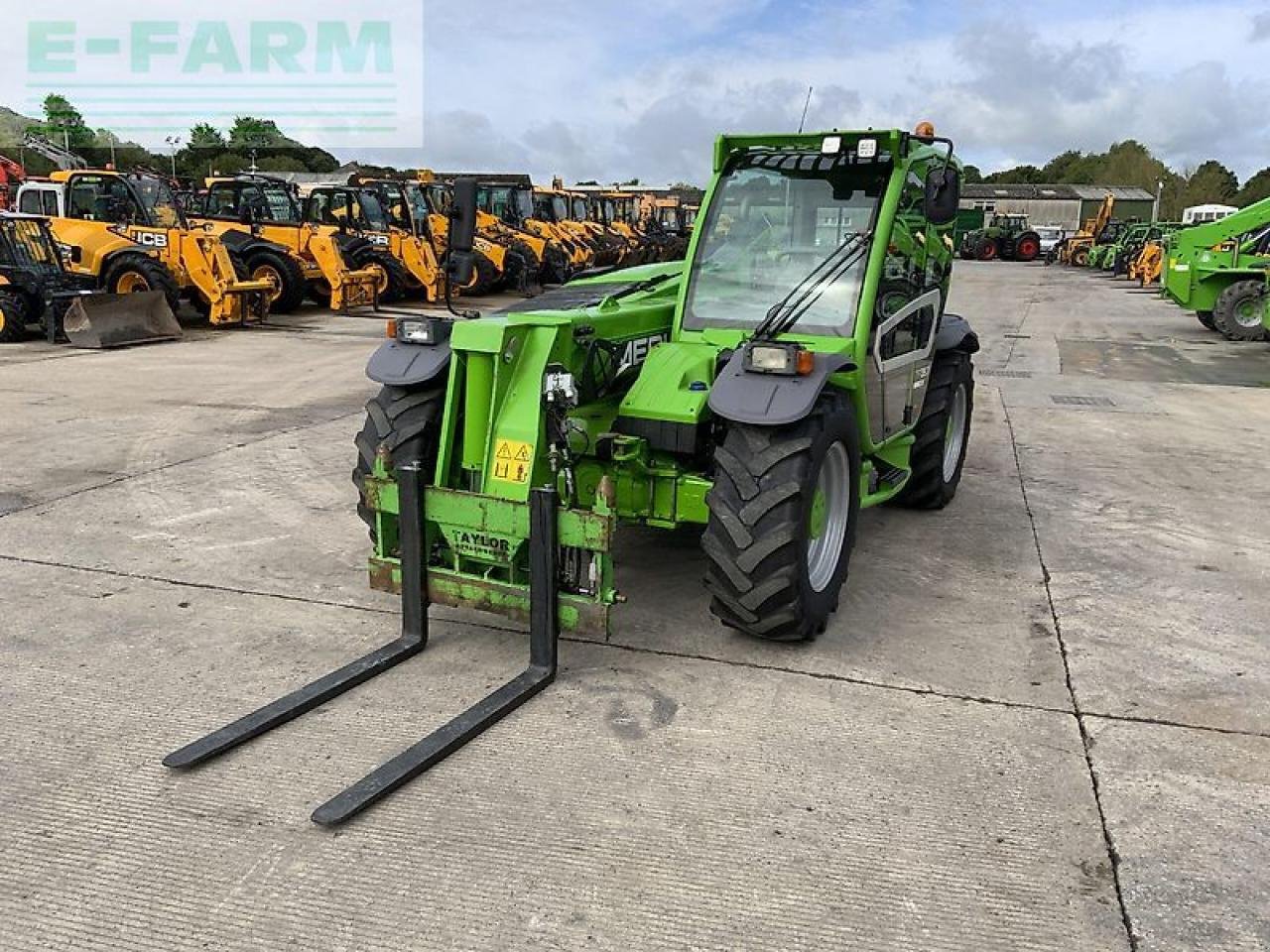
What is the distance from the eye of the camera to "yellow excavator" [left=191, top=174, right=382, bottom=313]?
17344 mm

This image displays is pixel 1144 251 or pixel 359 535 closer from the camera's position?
pixel 359 535

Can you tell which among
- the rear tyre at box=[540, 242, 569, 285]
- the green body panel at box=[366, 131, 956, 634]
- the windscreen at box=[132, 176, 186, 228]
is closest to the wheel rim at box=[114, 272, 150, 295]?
the windscreen at box=[132, 176, 186, 228]

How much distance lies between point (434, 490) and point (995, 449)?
19.0 ft

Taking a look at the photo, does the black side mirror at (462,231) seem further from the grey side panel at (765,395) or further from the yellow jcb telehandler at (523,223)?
the yellow jcb telehandler at (523,223)

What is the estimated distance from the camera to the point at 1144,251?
2944cm

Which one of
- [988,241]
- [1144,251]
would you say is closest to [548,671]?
[1144,251]

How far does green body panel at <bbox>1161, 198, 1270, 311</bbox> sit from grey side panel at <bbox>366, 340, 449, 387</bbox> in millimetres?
15961

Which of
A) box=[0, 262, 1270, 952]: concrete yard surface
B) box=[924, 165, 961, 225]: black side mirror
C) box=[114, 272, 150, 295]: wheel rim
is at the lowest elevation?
box=[0, 262, 1270, 952]: concrete yard surface

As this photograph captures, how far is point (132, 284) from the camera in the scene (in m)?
15.3

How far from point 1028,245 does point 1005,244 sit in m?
0.95

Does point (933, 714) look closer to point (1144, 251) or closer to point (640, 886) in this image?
point (640, 886)

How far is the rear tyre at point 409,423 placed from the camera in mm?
4512

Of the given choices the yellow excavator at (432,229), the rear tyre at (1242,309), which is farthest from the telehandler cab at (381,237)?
the rear tyre at (1242,309)

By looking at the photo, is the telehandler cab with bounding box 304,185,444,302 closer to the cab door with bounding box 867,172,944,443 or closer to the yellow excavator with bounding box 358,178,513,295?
the yellow excavator with bounding box 358,178,513,295
